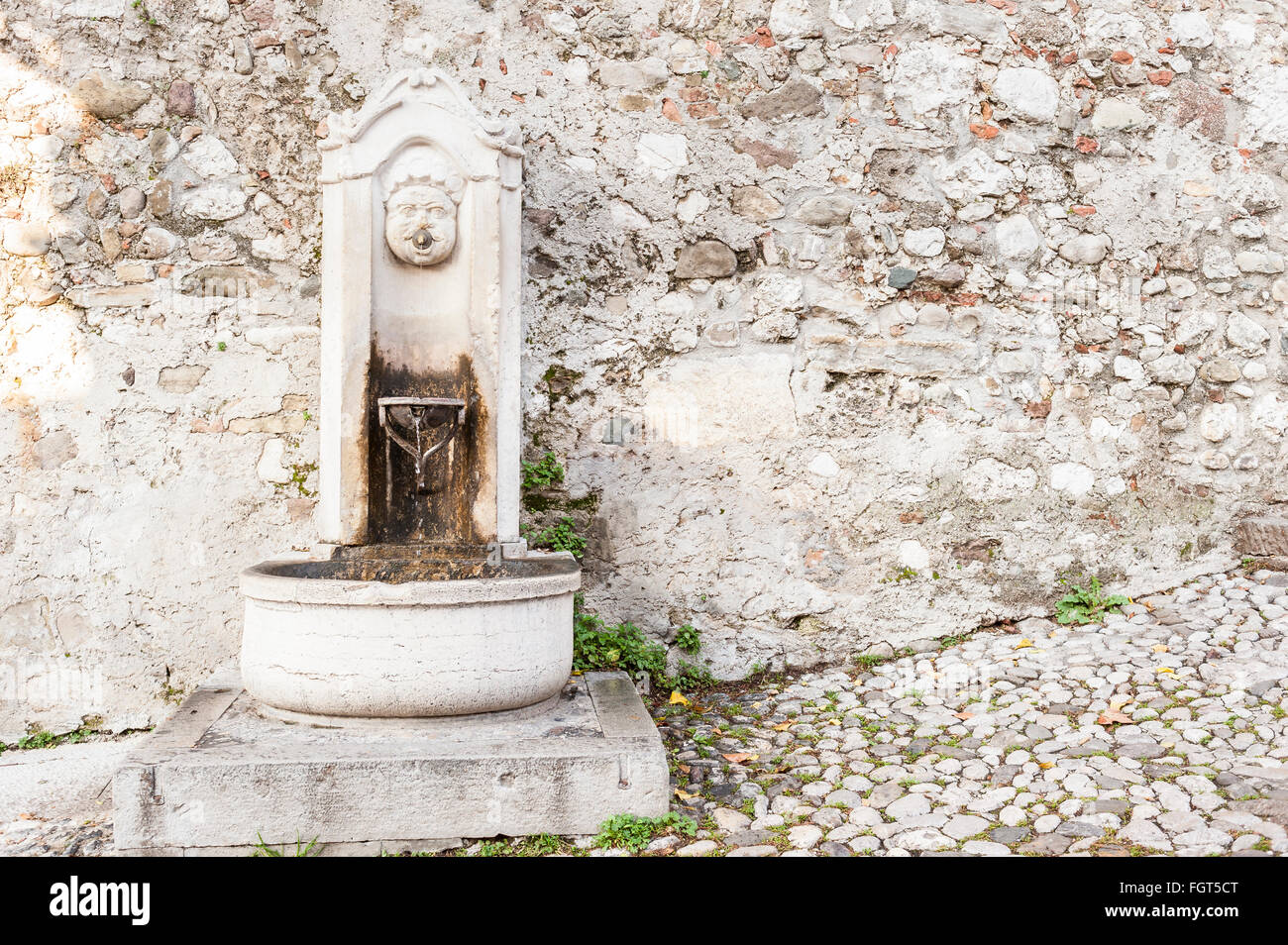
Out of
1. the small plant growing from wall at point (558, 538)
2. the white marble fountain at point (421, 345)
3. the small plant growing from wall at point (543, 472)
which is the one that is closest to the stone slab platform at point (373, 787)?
the white marble fountain at point (421, 345)

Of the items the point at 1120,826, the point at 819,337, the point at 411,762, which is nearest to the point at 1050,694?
the point at 1120,826

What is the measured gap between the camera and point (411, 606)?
265 cm

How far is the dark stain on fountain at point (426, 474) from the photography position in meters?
3.19

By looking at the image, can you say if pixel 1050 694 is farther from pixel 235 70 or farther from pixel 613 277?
pixel 235 70

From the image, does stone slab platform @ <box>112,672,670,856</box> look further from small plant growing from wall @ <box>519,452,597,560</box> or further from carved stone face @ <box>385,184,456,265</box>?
carved stone face @ <box>385,184,456,265</box>

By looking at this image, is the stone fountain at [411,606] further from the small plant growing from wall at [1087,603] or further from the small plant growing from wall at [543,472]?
the small plant growing from wall at [1087,603]

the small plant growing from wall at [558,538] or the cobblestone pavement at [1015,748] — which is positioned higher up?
the small plant growing from wall at [558,538]

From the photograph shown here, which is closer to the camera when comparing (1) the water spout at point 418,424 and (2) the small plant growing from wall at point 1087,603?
(1) the water spout at point 418,424

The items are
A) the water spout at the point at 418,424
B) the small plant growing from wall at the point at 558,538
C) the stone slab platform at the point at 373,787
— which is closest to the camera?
the stone slab platform at the point at 373,787

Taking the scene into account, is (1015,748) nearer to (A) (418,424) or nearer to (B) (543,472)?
(B) (543,472)

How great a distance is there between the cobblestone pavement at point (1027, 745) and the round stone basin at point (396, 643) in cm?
66

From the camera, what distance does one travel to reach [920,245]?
3939 millimetres

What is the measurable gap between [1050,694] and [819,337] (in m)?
1.58

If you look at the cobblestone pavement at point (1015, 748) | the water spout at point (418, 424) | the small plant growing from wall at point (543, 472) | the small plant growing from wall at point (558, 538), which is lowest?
the cobblestone pavement at point (1015, 748)
